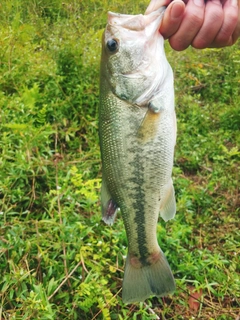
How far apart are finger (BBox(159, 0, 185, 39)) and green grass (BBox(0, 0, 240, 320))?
65.3 inches

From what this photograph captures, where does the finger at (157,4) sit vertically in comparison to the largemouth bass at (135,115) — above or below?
above

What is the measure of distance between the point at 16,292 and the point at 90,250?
60cm

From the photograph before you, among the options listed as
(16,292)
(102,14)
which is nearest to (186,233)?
(16,292)

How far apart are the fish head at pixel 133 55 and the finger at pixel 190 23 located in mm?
82

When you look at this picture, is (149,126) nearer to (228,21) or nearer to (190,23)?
(190,23)

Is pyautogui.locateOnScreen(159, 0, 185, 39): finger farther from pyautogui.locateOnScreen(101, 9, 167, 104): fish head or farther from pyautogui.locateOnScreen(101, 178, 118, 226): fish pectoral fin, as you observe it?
pyautogui.locateOnScreen(101, 178, 118, 226): fish pectoral fin

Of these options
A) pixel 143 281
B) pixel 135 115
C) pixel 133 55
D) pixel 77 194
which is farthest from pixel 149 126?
pixel 77 194

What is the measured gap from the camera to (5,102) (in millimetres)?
3914

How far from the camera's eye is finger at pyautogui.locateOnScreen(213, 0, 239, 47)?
1.89 metres

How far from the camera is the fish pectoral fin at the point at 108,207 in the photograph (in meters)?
1.97

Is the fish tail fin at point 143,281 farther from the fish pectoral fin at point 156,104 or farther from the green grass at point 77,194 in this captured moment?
the fish pectoral fin at point 156,104

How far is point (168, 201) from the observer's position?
2.05 m

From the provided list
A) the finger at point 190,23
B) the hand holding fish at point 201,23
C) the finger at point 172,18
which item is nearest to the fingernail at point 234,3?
the hand holding fish at point 201,23

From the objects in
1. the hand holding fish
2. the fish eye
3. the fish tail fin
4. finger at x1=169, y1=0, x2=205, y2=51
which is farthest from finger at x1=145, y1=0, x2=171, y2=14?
the fish tail fin
